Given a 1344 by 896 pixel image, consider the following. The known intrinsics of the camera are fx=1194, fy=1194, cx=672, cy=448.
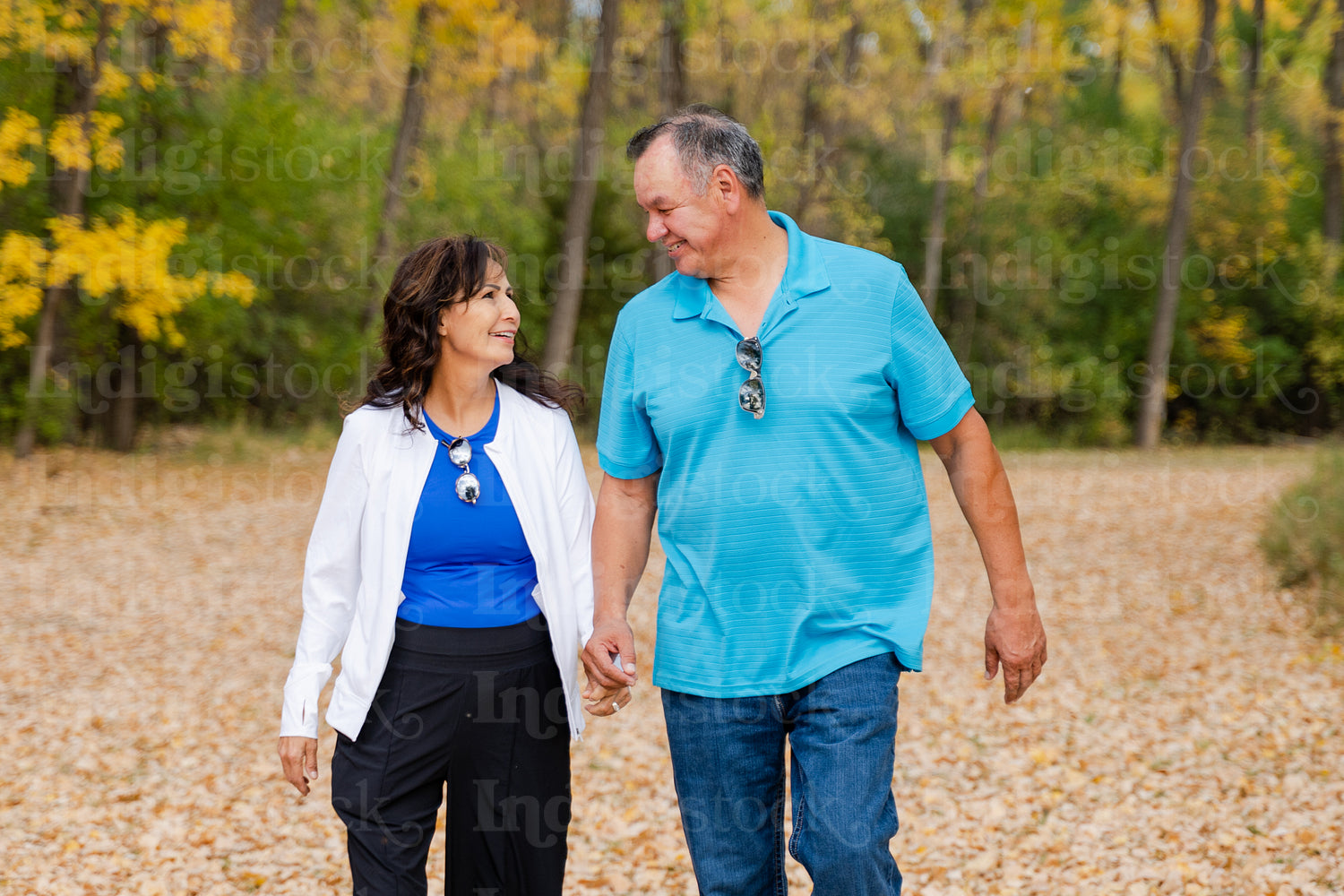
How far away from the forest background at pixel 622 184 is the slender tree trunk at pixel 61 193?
4 centimetres

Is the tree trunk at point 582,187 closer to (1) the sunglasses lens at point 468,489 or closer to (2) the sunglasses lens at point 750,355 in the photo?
(1) the sunglasses lens at point 468,489

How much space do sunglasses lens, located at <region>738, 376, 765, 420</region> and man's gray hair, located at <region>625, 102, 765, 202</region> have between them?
1.40 ft

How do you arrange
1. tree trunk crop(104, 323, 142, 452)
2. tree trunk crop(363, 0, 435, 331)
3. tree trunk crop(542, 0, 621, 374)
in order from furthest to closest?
tree trunk crop(363, 0, 435, 331)
tree trunk crop(542, 0, 621, 374)
tree trunk crop(104, 323, 142, 452)

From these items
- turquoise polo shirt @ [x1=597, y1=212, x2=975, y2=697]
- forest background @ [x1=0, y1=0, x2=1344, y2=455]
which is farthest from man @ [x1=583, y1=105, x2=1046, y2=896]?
forest background @ [x1=0, y1=0, x2=1344, y2=455]

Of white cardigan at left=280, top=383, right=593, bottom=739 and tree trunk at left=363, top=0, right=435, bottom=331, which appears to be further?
Answer: tree trunk at left=363, top=0, right=435, bottom=331

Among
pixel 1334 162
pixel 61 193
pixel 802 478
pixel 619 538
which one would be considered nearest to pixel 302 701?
pixel 619 538

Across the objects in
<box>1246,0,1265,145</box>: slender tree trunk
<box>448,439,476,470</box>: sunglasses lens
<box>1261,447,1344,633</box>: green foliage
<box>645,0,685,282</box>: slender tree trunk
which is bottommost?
<box>1261,447,1344,633</box>: green foliage

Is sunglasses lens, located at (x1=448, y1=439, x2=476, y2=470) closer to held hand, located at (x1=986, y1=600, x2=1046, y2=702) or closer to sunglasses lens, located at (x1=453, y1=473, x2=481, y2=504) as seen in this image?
sunglasses lens, located at (x1=453, y1=473, x2=481, y2=504)

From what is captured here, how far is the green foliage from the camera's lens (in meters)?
7.39

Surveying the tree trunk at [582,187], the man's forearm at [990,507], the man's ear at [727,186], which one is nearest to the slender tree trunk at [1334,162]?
the tree trunk at [582,187]

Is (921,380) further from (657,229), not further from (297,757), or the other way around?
(297,757)

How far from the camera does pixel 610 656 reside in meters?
2.62

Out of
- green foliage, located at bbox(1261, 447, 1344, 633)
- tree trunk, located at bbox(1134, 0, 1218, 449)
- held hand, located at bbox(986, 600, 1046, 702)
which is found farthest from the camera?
tree trunk, located at bbox(1134, 0, 1218, 449)

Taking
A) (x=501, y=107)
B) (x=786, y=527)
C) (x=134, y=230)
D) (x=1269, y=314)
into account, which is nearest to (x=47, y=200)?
(x=134, y=230)
